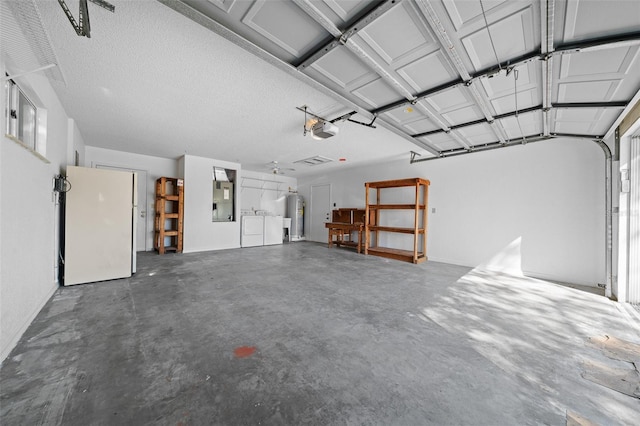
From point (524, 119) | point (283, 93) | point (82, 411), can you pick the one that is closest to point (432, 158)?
point (524, 119)

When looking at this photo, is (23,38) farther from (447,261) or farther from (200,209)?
(447,261)

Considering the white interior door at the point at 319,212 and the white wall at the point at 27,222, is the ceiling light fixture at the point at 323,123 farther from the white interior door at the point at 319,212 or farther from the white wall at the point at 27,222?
the white interior door at the point at 319,212

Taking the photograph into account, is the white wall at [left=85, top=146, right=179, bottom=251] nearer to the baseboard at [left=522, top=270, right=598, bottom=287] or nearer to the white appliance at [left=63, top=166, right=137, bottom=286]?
the white appliance at [left=63, top=166, right=137, bottom=286]

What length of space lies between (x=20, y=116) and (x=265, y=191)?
6.74 m

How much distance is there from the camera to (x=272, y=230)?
26.4 feet

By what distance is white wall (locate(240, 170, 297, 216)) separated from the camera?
8.36 meters

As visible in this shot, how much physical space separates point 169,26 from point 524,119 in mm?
4333

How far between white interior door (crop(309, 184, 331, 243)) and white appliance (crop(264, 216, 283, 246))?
1525mm

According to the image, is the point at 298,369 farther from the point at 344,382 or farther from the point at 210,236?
the point at 210,236

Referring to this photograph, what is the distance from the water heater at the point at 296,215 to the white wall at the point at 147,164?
4155 millimetres

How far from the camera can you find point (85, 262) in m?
3.41

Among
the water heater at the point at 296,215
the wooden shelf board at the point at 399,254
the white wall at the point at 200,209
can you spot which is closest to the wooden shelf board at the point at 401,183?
the wooden shelf board at the point at 399,254

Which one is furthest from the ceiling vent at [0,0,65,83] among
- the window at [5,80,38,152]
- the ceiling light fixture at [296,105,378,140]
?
the ceiling light fixture at [296,105,378,140]

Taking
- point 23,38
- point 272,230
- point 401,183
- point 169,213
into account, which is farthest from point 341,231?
point 23,38
